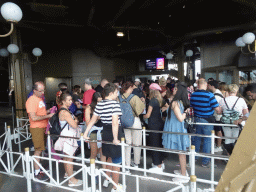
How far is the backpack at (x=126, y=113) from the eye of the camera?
3.55m

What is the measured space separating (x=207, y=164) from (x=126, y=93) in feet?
7.60

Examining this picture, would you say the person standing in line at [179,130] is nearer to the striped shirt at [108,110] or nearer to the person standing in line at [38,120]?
the striped shirt at [108,110]

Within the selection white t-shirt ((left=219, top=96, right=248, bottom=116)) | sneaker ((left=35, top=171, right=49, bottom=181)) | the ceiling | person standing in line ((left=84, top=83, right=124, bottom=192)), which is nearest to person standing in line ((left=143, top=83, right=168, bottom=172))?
person standing in line ((left=84, top=83, right=124, bottom=192))

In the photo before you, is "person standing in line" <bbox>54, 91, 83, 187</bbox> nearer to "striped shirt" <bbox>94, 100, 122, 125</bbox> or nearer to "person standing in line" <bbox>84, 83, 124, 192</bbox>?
"person standing in line" <bbox>84, 83, 124, 192</bbox>

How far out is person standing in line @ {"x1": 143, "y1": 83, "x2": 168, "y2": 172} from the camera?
379 centimetres

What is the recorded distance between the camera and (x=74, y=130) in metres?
3.60

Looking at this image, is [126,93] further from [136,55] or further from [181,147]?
[136,55]

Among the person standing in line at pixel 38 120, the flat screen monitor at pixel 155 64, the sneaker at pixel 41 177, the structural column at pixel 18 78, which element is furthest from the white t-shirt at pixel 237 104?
the flat screen monitor at pixel 155 64

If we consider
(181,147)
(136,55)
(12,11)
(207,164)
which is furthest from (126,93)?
(136,55)

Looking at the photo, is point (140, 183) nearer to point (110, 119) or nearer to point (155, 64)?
point (110, 119)

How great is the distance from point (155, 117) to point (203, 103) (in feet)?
3.27

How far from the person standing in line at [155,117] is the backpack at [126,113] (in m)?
0.36

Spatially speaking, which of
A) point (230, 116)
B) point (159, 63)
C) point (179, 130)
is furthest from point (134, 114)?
point (159, 63)

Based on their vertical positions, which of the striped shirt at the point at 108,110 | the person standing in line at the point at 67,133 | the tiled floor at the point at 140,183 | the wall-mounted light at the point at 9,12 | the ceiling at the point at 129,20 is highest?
the ceiling at the point at 129,20
